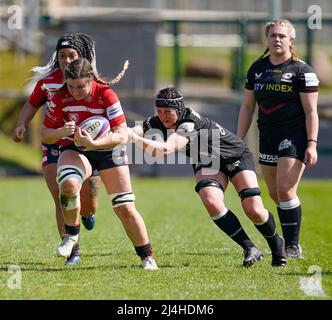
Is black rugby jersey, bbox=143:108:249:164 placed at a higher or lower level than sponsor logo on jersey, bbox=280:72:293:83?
lower

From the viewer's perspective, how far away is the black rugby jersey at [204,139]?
25.3ft

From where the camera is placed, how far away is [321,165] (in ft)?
72.8

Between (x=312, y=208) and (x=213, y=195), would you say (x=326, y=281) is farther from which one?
(x=312, y=208)

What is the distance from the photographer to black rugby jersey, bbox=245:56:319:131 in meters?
8.24

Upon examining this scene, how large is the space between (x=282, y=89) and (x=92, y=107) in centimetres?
174

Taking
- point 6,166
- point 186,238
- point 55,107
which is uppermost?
point 55,107

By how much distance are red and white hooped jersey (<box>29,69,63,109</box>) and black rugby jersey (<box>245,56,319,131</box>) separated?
5.72 feet

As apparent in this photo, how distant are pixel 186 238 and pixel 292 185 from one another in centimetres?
216

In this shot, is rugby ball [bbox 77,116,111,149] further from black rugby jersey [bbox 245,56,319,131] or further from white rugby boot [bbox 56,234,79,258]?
black rugby jersey [bbox 245,56,319,131]

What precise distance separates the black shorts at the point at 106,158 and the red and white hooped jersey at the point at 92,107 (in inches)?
9.1

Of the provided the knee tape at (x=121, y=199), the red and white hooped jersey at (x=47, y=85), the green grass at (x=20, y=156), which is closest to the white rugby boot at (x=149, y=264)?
the knee tape at (x=121, y=199)

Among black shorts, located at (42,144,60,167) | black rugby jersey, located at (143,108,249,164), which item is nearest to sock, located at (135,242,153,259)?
black rugby jersey, located at (143,108,249,164)

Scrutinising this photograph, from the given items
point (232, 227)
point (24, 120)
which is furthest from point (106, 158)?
point (232, 227)
